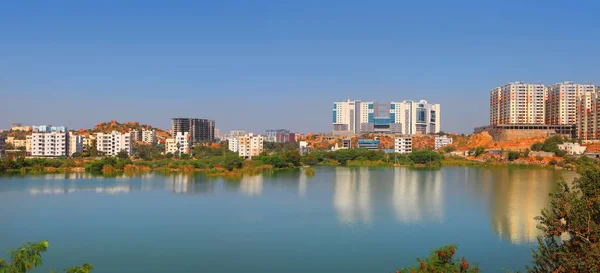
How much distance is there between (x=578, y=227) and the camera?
2.57 meters

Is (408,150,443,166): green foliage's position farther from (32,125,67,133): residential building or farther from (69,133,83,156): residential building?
(32,125,67,133): residential building

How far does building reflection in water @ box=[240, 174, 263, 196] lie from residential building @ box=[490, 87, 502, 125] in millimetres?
13968

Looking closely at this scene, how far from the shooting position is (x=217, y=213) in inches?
341

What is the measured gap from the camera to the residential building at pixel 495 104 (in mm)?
24744

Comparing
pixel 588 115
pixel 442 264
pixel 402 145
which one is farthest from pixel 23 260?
pixel 402 145

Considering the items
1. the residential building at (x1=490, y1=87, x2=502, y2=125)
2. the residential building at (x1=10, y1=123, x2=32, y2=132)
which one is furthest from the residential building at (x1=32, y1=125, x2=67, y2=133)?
the residential building at (x1=490, y1=87, x2=502, y2=125)

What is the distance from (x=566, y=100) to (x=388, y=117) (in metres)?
13.9

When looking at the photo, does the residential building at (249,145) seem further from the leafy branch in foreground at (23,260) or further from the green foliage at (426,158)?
the leafy branch in foreground at (23,260)

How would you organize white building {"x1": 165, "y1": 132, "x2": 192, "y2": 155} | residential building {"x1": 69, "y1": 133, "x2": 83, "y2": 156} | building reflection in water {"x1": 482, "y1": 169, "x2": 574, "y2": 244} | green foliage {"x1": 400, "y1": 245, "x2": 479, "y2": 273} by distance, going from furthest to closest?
1. white building {"x1": 165, "y1": 132, "x2": 192, "y2": 155}
2. residential building {"x1": 69, "y1": 133, "x2": 83, "y2": 156}
3. building reflection in water {"x1": 482, "y1": 169, "x2": 574, "y2": 244}
4. green foliage {"x1": 400, "y1": 245, "x2": 479, "y2": 273}

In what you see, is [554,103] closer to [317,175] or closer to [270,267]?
[317,175]

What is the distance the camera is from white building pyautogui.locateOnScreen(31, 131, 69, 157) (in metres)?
21.0

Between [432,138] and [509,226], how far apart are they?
22581 mm

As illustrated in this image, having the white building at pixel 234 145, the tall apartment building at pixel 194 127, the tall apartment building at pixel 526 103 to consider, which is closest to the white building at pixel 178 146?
the white building at pixel 234 145

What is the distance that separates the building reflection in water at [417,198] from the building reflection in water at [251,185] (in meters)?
2.86
